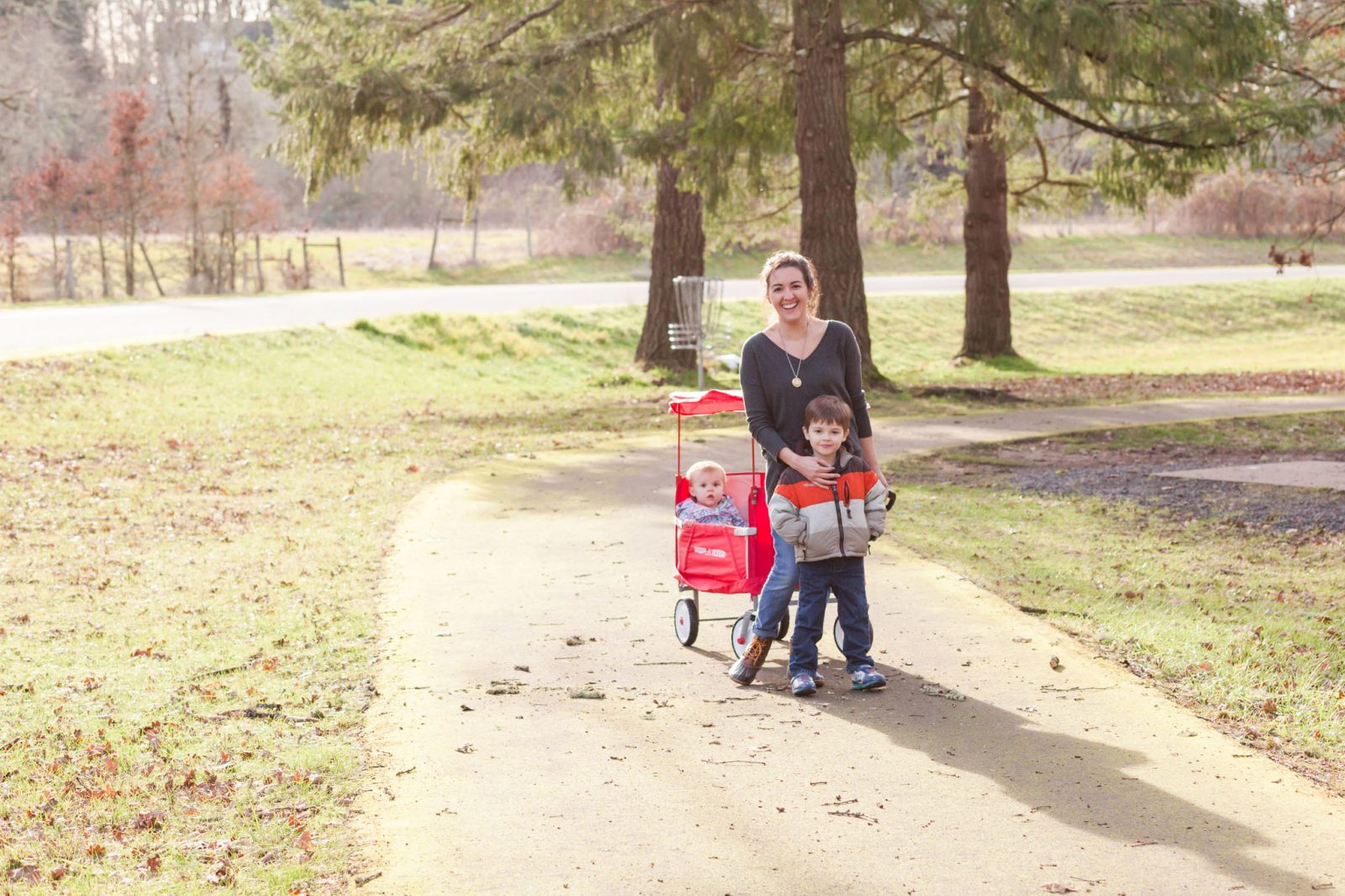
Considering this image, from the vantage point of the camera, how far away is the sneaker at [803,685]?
601 centimetres

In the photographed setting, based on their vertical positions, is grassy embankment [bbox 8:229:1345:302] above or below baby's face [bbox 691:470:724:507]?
above

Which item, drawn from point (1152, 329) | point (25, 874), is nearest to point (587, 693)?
point (25, 874)

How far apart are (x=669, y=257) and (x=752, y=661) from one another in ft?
53.3

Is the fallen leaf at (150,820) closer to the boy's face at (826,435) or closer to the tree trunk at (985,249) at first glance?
the boy's face at (826,435)

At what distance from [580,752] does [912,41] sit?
44.6 ft

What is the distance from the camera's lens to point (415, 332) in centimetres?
2442

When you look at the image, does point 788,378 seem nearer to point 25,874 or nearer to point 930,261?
point 25,874

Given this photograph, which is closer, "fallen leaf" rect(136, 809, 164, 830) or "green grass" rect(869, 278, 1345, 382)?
"fallen leaf" rect(136, 809, 164, 830)

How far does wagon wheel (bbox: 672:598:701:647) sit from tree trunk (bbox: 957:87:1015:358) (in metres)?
17.3

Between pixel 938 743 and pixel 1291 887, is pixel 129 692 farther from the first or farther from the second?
pixel 1291 887

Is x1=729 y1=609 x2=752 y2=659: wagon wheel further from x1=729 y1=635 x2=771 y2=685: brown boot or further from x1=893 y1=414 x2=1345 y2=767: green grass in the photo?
x1=893 y1=414 x2=1345 y2=767: green grass

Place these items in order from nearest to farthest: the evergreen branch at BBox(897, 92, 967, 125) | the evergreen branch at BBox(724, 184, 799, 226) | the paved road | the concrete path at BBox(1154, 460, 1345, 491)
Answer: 1. the concrete path at BBox(1154, 460, 1345, 491)
2. the evergreen branch at BBox(897, 92, 967, 125)
3. the paved road
4. the evergreen branch at BBox(724, 184, 799, 226)

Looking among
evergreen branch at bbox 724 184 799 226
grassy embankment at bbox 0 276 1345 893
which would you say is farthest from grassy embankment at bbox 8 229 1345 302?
evergreen branch at bbox 724 184 799 226

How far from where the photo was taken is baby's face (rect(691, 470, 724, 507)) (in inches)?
264
